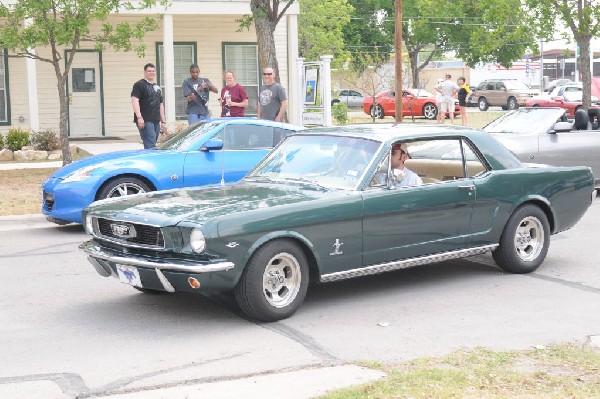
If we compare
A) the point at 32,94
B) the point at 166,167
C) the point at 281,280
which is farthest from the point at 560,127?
the point at 32,94

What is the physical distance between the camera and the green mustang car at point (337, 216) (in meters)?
6.79

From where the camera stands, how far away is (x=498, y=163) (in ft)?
28.6

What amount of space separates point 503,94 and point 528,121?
3826cm

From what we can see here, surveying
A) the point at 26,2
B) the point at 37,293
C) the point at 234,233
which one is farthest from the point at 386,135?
the point at 26,2

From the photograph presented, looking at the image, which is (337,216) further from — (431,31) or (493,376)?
(431,31)

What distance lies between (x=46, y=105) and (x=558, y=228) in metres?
19.1

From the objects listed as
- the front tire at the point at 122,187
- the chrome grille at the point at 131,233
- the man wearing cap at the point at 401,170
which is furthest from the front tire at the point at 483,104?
the chrome grille at the point at 131,233

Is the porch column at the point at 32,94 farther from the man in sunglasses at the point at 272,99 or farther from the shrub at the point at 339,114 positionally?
the shrub at the point at 339,114

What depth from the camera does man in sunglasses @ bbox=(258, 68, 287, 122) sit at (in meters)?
16.0

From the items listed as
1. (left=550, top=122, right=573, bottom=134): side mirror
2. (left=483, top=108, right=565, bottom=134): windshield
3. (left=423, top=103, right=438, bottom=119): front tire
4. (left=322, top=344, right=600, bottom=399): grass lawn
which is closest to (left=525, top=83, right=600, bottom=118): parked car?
(left=423, top=103, right=438, bottom=119): front tire

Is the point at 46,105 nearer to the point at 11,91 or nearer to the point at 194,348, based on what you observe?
the point at 11,91

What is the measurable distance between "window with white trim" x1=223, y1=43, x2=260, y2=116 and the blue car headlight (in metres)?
15.8

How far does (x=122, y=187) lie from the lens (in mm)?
11453

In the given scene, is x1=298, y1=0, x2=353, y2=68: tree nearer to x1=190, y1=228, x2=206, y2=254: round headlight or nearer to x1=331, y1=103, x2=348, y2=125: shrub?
x1=331, y1=103, x2=348, y2=125: shrub
